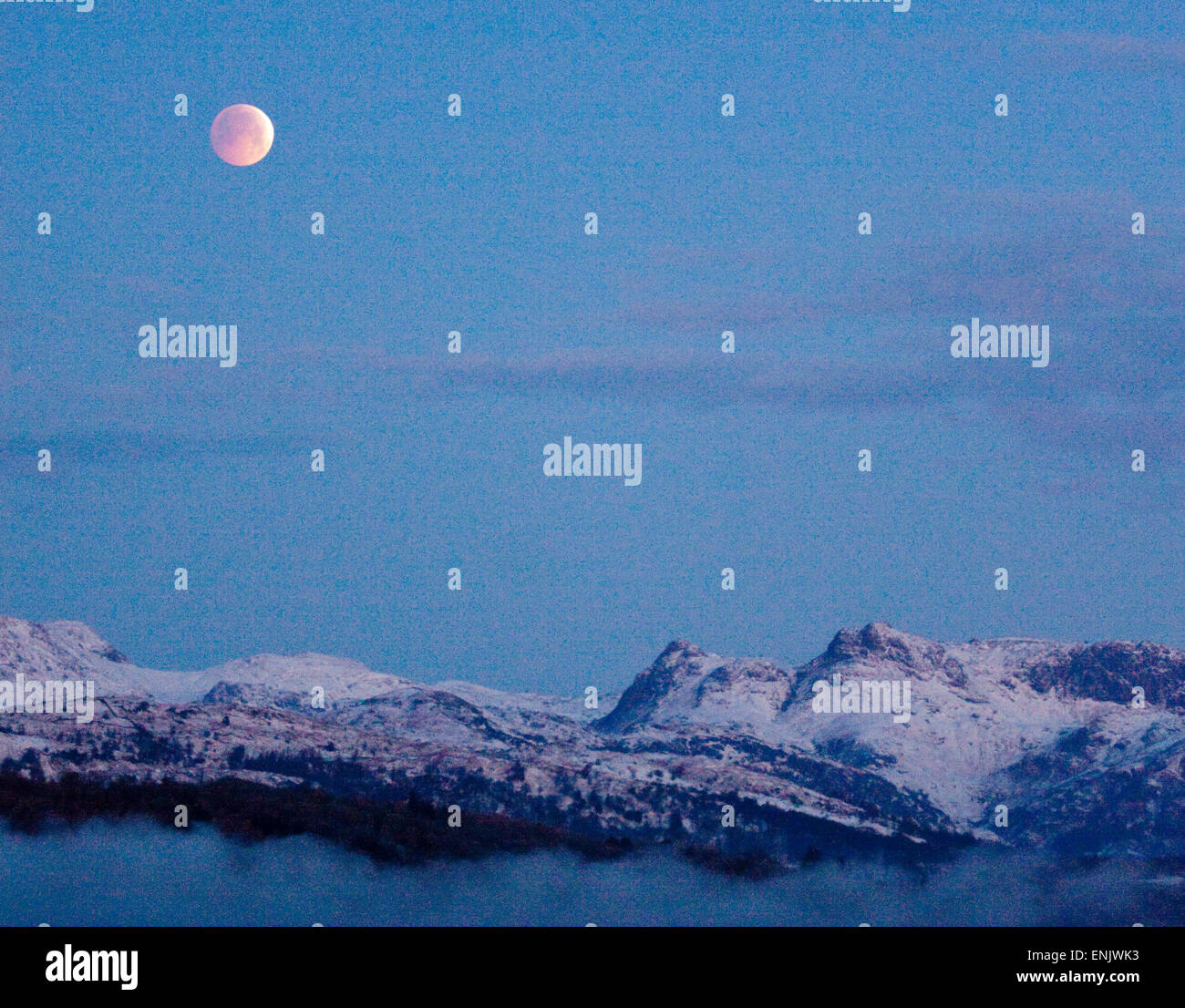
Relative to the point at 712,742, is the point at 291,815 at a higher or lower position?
lower

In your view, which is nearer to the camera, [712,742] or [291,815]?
[291,815]

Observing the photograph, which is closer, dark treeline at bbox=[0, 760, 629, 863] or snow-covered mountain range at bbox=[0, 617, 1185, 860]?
dark treeline at bbox=[0, 760, 629, 863]

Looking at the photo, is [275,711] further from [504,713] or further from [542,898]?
[542,898]

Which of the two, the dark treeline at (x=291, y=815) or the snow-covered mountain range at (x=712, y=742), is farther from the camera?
the snow-covered mountain range at (x=712, y=742)
